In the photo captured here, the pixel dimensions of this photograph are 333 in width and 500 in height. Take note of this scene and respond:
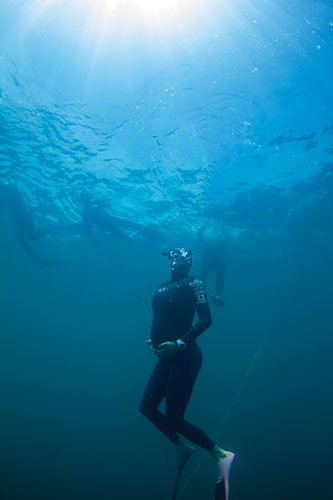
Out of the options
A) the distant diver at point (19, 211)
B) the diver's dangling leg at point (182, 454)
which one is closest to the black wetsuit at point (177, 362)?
the diver's dangling leg at point (182, 454)

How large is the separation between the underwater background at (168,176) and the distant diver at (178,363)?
7.27 meters

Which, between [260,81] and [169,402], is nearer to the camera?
[169,402]

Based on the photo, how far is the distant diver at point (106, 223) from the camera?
57.7 feet

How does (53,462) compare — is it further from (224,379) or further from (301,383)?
(301,383)

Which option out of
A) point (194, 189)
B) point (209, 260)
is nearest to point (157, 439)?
point (209, 260)

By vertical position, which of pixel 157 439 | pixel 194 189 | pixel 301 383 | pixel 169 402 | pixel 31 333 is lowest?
pixel 31 333

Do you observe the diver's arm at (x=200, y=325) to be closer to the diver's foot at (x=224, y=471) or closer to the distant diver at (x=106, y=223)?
the diver's foot at (x=224, y=471)

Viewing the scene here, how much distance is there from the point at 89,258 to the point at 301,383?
45.1 m

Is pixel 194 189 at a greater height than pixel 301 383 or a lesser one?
greater

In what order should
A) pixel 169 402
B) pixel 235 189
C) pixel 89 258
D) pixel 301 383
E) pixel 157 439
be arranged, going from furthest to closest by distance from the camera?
pixel 301 383 → pixel 89 258 → pixel 157 439 → pixel 235 189 → pixel 169 402

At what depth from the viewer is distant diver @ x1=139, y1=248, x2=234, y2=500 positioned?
12.1 feet

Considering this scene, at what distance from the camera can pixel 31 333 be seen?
80062mm

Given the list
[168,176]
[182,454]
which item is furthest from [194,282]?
[168,176]

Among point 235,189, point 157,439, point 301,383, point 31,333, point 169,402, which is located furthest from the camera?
point 31,333
